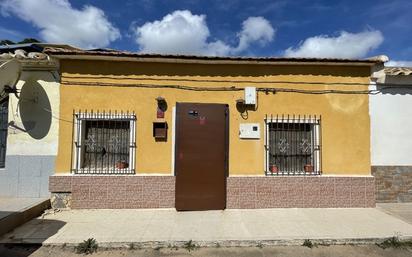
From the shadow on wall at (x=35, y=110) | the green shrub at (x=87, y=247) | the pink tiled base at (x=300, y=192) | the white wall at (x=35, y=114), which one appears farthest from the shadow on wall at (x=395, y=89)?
the shadow on wall at (x=35, y=110)

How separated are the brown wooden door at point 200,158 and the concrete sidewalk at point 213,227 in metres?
0.35

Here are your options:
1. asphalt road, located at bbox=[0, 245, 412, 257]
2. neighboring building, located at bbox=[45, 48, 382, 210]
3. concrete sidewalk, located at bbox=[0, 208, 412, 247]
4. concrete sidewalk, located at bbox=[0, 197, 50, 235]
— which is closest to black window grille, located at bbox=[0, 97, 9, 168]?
concrete sidewalk, located at bbox=[0, 197, 50, 235]

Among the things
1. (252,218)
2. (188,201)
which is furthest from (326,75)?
(188,201)

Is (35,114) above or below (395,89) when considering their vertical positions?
below

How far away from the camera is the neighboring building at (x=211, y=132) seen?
680cm

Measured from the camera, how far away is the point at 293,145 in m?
7.24

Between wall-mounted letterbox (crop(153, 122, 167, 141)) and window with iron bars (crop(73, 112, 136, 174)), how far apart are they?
464mm

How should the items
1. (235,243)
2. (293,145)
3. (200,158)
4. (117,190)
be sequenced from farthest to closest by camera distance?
1. (293,145)
2. (200,158)
3. (117,190)
4. (235,243)

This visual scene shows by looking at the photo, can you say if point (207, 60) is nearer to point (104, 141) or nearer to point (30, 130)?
point (104, 141)

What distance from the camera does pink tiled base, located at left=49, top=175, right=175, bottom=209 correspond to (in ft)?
22.0

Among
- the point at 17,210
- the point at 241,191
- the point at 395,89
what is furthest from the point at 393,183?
the point at 17,210

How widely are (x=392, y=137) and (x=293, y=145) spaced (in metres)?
2.30

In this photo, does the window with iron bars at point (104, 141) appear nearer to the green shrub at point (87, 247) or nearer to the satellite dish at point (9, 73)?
the satellite dish at point (9, 73)

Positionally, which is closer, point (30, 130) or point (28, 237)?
point (28, 237)
